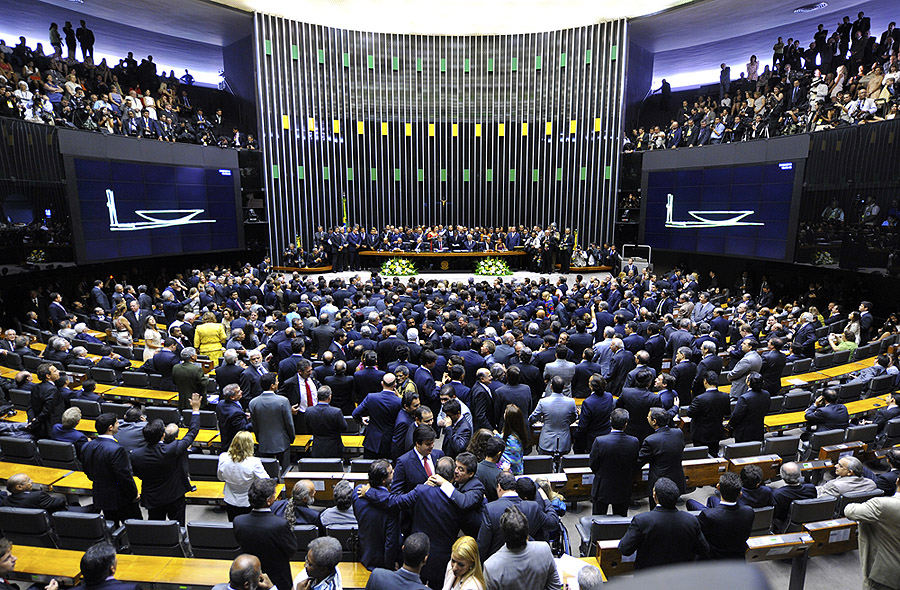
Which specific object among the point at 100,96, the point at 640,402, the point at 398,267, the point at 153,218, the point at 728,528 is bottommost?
the point at 728,528

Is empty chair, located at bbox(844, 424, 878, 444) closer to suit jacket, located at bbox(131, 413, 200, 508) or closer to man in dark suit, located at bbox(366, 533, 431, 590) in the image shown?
man in dark suit, located at bbox(366, 533, 431, 590)

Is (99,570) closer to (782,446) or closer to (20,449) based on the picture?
(20,449)

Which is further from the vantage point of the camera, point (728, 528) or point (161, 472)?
point (161, 472)

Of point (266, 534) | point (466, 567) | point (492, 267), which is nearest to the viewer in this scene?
point (466, 567)

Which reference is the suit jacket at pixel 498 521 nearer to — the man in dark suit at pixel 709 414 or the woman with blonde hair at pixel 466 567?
the woman with blonde hair at pixel 466 567

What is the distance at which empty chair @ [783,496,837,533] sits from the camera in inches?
156

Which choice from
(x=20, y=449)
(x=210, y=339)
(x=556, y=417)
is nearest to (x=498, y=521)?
(x=556, y=417)

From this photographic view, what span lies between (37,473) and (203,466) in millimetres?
1511

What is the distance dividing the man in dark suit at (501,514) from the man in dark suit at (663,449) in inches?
58.0

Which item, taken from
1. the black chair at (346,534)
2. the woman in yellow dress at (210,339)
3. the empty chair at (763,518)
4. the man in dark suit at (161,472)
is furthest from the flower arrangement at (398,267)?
the empty chair at (763,518)

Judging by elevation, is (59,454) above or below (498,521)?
below

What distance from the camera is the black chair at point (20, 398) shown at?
6.35 metres

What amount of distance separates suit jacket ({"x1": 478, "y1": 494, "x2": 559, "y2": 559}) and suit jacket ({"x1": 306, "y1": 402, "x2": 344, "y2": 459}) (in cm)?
220

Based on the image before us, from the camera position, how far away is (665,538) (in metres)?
3.10
